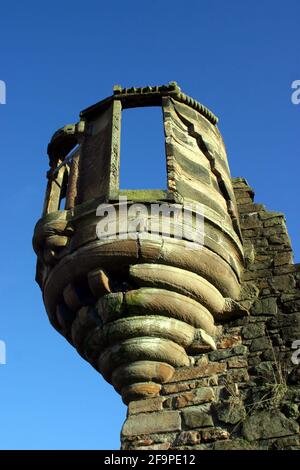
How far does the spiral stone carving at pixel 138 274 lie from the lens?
15.2ft

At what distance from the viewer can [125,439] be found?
14.4 ft

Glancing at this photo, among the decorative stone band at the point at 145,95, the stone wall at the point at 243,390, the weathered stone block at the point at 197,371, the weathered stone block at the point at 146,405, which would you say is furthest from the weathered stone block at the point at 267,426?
the decorative stone band at the point at 145,95

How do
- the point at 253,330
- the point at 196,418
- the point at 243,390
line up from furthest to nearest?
the point at 253,330 < the point at 243,390 < the point at 196,418

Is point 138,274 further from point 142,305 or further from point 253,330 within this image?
point 253,330

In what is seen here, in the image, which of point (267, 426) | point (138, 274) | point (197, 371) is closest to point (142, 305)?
point (138, 274)

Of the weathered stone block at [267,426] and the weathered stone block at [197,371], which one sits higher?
the weathered stone block at [197,371]

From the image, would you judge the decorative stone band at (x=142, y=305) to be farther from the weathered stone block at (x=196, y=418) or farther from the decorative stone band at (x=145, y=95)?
the decorative stone band at (x=145, y=95)

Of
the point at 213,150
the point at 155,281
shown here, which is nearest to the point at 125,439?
the point at 155,281

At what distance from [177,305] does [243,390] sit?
794 mm

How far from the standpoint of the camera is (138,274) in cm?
470

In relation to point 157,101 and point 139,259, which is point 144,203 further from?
point 157,101

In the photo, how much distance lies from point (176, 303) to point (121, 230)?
0.71m

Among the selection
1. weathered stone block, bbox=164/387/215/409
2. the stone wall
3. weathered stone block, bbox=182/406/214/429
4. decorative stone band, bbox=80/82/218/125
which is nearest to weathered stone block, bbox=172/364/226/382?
the stone wall

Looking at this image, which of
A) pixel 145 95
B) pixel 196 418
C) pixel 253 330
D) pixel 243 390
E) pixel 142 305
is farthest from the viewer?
pixel 145 95
